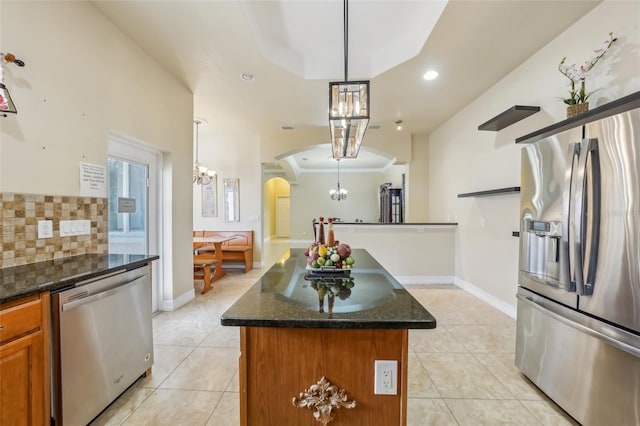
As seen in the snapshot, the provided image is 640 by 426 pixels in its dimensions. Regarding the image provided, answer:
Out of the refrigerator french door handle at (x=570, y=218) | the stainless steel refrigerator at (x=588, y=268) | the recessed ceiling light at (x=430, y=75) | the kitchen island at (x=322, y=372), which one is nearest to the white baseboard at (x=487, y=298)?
the stainless steel refrigerator at (x=588, y=268)

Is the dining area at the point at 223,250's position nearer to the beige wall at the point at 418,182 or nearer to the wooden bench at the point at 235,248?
the wooden bench at the point at 235,248

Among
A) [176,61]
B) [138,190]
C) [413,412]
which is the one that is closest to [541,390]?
[413,412]

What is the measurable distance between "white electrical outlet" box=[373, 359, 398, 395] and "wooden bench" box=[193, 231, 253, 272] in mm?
4774

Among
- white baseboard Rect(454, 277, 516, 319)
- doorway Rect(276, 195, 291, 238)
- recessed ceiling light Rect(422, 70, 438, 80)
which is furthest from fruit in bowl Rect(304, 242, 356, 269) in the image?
doorway Rect(276, 195, 291, 238)

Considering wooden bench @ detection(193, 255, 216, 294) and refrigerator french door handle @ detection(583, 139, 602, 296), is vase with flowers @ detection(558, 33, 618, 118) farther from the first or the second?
wooden bench @ detection(193, 255, 216, 294)

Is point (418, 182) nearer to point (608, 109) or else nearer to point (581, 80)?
point (581, 80)

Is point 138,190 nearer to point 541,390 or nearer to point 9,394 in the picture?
point 9,394

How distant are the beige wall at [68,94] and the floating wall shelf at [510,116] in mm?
3710

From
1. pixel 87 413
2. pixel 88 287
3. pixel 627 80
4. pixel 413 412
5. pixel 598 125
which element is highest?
pixel 627 80

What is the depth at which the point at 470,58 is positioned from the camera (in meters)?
2.93

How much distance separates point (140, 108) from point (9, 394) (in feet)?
8.22

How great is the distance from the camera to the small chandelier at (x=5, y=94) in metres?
1.58

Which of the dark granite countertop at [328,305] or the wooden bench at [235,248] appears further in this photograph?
the wooden bench at [235,248]

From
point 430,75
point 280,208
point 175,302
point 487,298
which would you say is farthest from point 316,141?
point 280,208
